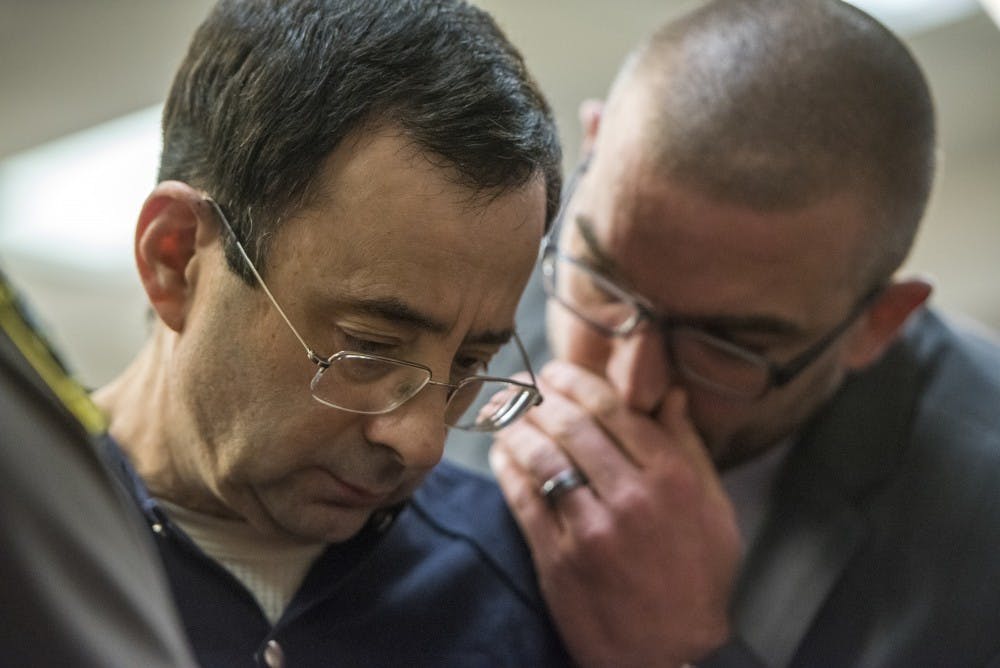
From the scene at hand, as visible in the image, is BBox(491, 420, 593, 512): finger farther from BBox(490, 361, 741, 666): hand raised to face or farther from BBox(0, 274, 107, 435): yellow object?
BBox(0, 274, 107, 435): yellow object

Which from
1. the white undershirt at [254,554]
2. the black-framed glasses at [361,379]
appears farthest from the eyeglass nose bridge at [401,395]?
the white undershirt at [254,554]

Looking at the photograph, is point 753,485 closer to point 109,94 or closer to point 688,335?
point 688,335

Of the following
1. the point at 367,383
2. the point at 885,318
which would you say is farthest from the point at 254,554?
the point at 885,318

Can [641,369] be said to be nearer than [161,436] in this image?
No

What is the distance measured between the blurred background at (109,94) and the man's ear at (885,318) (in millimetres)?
686

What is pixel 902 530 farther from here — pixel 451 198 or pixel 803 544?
pixel 451 198

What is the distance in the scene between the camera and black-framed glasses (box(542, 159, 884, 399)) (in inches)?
64.6

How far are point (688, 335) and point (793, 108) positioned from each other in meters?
0.34

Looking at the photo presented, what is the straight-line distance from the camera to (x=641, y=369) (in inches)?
64.2

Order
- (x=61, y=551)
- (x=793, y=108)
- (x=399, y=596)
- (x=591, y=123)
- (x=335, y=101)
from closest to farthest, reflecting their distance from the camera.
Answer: (x=61, y=551), (x=335, y=101), (x=399, y=596), (x=793, y=108), (x=591, y=123)

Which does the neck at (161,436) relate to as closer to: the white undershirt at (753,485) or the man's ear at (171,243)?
the man's ear at (171,243)

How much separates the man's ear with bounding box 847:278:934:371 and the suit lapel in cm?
8

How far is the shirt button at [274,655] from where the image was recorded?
3.47 feet

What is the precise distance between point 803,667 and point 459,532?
2.13ft
